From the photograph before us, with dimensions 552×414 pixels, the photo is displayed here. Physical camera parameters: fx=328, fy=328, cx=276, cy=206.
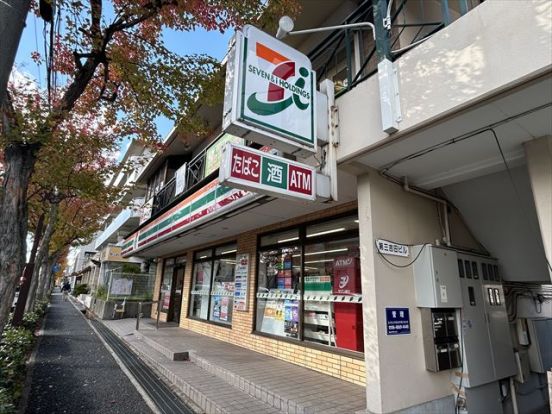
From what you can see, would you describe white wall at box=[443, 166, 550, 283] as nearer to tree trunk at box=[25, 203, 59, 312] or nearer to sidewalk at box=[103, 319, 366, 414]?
sidewalk at box=[103, 319, 366, 414]

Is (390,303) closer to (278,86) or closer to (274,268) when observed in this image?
(278,86)

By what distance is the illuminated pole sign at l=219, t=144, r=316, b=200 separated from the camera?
345 centimetres

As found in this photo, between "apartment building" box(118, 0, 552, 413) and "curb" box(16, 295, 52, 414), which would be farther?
"curb" box(16, 295, 52, 414)

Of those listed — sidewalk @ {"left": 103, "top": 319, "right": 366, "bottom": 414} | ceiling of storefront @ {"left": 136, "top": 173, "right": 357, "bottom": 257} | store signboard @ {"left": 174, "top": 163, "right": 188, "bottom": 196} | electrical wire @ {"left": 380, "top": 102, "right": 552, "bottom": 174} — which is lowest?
sidewalk @ {"left": 103, "top": 319, "right": 366, "bottom": 414}

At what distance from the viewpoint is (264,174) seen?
12.1ft

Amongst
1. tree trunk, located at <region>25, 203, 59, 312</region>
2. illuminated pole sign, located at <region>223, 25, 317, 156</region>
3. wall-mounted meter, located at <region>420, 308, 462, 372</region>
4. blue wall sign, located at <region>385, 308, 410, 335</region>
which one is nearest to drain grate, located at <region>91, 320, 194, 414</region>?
blue wall sign, located at <region>385, 308, 410, 335</region>

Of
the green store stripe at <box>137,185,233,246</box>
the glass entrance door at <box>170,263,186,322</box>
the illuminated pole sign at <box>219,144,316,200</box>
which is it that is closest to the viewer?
the illuminated pole sign at <box>219,144,316,200</box>

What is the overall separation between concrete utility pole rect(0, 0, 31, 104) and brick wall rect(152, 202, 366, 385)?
503 cm

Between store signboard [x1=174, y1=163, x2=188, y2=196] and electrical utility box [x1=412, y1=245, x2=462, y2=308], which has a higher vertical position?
store signboard [x1=174, y1=163, x2=188, y2=196]

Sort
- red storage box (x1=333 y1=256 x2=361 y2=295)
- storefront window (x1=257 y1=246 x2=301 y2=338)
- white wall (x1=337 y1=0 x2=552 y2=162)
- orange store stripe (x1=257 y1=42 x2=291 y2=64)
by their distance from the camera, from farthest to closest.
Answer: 1. storefront window (x1=257 y1=246 x2=301 y2=338)
2. red storage box (x1=333 y1=256 x2=361 y2=295)
3. orange store stripe (x1=257 y1=42 x2=291 y2=64)
4. white wall (x1=337 y1=0 x2=552 y2=162)

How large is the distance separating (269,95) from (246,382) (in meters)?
4.50

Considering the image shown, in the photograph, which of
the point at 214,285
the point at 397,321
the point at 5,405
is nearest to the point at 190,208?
the point at 214,285

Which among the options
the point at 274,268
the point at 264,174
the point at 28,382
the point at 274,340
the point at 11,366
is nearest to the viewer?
the point at 264,174

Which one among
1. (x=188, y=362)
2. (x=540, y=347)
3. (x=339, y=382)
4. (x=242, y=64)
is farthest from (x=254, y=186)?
(x=540, y=347)
